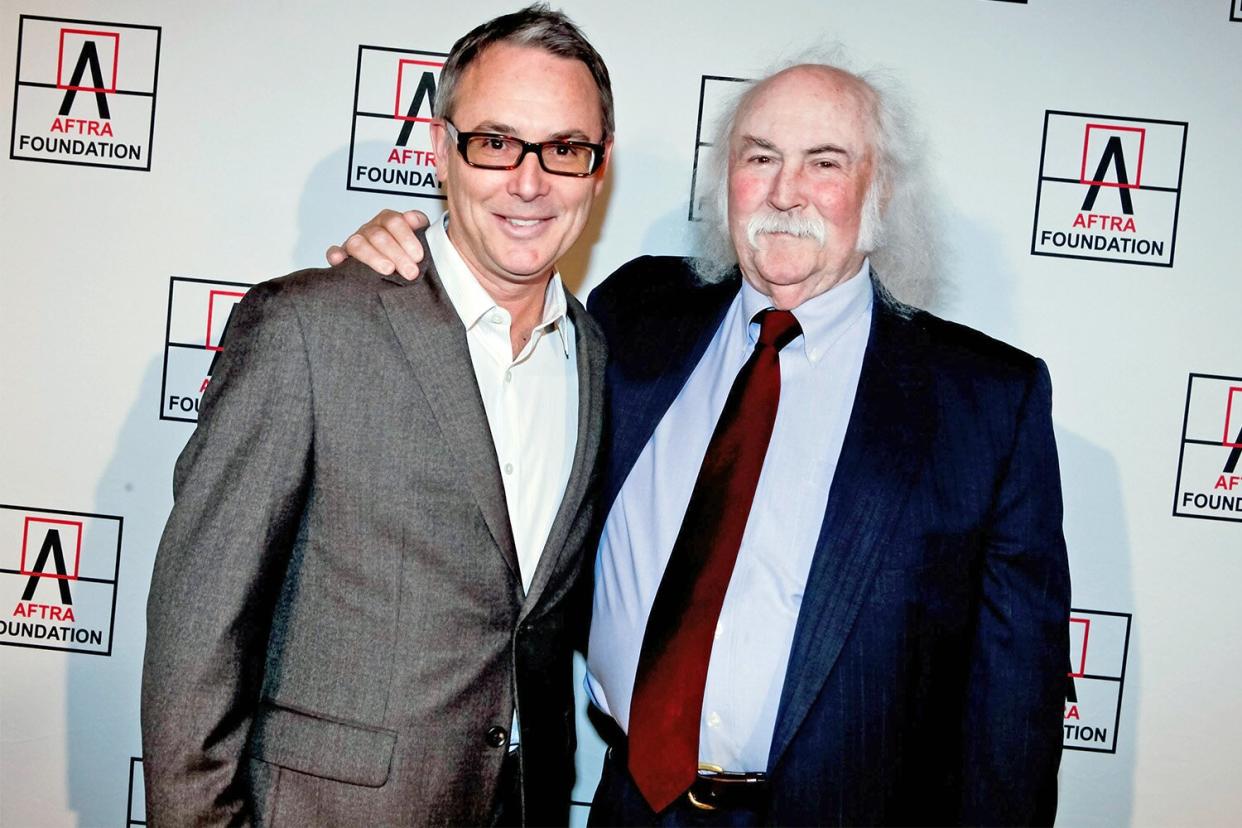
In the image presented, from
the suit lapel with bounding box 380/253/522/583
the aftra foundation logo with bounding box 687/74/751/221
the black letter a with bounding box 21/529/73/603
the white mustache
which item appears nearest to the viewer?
the suit lapel with bounding box 380/253/522/583

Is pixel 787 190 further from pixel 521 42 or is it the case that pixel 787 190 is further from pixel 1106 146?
pixel 1106 146

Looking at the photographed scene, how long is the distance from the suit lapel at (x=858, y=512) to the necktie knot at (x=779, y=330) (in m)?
0.15

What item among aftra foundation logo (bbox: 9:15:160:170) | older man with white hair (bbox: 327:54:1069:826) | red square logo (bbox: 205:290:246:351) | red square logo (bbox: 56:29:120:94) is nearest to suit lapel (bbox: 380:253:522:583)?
older man with white hair (bbox: 327:54:1069:826)

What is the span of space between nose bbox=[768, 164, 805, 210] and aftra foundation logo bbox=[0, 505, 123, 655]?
5.96 ft

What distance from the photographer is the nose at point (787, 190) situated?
6.29ft

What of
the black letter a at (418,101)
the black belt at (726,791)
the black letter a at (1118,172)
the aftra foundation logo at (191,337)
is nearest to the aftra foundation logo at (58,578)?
the aftra foundation logo at (191,337)

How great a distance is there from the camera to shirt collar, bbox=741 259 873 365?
1.91m

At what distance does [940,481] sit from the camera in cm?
180

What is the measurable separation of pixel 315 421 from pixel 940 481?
1.07 metres

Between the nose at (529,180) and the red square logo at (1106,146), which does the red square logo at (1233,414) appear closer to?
the red square logo at (1106,146)

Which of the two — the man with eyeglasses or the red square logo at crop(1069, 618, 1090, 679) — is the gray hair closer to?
the man with eyeglasses

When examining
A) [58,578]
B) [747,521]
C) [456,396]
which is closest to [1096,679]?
[747,521]

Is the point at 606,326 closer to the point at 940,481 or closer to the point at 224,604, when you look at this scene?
the point at 940,481

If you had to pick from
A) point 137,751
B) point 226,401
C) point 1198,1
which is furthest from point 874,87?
point 137,751
